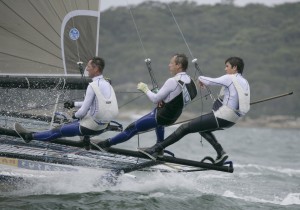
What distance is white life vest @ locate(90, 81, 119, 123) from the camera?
7742 millimetres

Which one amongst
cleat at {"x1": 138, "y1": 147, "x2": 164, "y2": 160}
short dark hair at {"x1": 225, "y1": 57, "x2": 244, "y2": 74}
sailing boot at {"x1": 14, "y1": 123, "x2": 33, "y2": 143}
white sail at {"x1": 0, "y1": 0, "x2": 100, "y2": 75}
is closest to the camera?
short dark hair at {"x1": 225, "y1": 57, "x2": 244, "y2": 74}

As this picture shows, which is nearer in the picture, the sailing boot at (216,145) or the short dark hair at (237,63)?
the short dark hair at (237,63)

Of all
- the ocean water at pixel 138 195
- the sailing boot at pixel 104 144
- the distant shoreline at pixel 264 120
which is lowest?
the ocean water at pixel 138 195

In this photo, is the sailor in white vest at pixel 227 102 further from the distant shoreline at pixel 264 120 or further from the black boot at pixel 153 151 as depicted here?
the distant shoreline at pixel 264 120

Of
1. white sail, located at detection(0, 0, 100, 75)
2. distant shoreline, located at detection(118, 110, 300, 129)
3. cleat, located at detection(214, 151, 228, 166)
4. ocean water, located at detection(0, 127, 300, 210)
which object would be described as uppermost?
distant shoreline, located at detection(118, 110, 300, 129)

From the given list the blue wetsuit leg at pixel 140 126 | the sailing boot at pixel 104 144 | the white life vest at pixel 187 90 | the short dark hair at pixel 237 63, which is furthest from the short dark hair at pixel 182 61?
the sailing boot at pixel 104 144

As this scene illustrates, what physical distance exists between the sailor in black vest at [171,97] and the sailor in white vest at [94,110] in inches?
15.1

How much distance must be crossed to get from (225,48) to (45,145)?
111m

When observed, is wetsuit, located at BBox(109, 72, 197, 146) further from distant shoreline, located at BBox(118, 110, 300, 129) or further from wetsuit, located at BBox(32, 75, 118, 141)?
distant shoreline, located at BBox(118, 110, 300, 129)

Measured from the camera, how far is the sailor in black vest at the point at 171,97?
7727 millimetres

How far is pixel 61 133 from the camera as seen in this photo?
26.2 feet

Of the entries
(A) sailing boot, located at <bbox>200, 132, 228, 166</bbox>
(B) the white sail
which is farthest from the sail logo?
(A) sailing boot, located at <bbox>200, 132, 228, 166</bbox>

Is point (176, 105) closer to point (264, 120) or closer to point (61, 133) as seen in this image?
point (61, 133)

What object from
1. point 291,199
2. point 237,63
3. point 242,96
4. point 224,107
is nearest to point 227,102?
point 224,107
